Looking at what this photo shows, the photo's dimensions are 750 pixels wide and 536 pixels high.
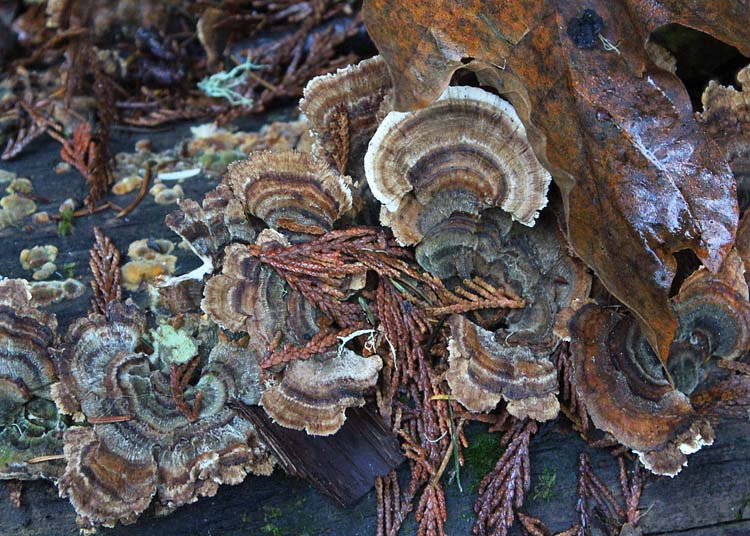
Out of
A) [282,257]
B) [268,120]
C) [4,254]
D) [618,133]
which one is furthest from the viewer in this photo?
[268,120]

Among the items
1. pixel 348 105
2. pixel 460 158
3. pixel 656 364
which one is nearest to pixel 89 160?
pixel 348 105

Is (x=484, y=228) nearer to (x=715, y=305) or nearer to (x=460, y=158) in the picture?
(x=460, y=158)

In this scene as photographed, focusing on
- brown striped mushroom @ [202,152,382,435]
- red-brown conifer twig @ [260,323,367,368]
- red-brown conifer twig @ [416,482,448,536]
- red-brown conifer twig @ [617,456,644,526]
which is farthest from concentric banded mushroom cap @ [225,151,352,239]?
red-brown conifer twig @ [617,456,644,526]

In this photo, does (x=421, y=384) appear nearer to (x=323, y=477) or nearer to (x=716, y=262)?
(x=323, y=477)

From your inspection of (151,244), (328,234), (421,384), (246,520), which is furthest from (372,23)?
(246,520)

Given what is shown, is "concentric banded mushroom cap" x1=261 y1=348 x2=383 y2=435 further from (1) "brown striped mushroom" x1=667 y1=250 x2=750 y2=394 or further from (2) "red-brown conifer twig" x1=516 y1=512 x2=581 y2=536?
(1) "brown striped mushroom" x1=667 y1=250 x2=750 y2=394

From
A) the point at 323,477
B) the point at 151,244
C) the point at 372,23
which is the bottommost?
the point at 323,477

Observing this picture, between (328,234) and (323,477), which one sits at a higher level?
Answer: (328,234)
